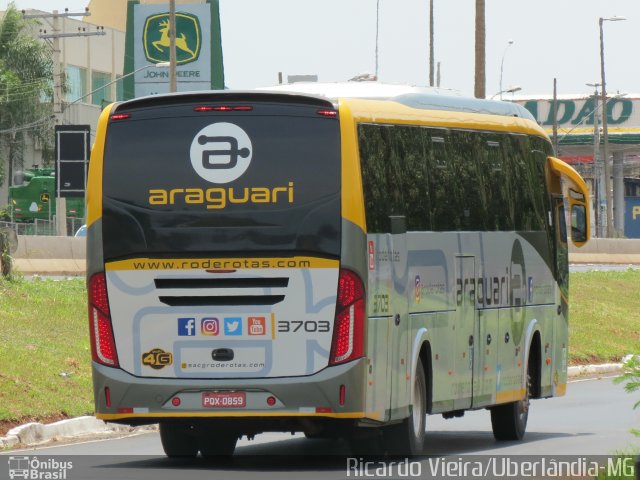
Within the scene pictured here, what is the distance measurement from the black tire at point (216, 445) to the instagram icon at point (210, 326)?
2.01m

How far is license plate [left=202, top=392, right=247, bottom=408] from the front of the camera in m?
14.7

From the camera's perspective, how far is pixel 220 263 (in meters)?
14.9

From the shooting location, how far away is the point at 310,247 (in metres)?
14.8

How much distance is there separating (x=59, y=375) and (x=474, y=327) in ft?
21.8

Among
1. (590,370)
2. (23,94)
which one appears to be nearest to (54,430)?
(590,370)

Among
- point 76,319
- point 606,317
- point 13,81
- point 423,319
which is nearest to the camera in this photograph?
point 423,319

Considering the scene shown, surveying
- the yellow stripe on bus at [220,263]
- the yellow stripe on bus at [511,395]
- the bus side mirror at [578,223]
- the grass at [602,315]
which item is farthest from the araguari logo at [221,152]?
the grass at [602,315]

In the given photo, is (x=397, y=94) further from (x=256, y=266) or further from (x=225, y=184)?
(x=256, y=266)

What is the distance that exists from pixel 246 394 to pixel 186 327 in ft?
2.59

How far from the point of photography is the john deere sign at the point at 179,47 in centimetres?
9288

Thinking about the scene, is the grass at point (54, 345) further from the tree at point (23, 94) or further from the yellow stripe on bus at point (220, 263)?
the tree at point (23, 94)

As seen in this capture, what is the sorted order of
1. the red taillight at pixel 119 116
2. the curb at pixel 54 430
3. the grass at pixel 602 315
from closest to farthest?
the red taillight at pixel 119 116
the curb at pixel 54 430
the grass at pixel 602 315

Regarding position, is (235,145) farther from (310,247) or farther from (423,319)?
(423,319)

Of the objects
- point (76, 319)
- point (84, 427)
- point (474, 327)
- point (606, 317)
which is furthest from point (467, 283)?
point (606, 317)
